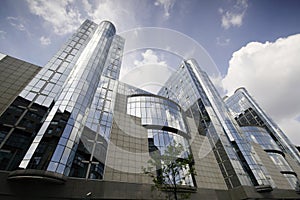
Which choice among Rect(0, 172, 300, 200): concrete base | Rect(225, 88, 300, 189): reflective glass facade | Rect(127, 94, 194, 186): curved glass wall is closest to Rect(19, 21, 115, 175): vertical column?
Rect(0, 172, 300, 200): concrete base

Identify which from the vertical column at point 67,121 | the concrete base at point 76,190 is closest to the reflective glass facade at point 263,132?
the concrete base at point 76,190

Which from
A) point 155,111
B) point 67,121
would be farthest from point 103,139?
point 155,111

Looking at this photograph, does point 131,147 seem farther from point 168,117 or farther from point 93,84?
point 93,84

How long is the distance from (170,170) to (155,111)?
503 inches

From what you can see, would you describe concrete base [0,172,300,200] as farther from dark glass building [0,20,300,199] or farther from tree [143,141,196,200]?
tree [143,141,196,200]

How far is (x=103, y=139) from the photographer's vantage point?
23.2 meters

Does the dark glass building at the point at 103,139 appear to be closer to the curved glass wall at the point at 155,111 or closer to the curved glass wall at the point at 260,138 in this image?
the curved glass wall at the point at 155,111

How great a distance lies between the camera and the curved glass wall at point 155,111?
1147 inches

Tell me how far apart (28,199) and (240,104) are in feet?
262

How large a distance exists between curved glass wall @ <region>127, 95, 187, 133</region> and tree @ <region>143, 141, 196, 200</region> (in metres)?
5.55

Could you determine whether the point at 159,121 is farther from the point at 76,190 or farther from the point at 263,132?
the point at 263,132

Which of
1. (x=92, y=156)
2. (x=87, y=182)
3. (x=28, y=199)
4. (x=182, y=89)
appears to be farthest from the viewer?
(x=182, y=89)

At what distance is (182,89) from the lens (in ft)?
168

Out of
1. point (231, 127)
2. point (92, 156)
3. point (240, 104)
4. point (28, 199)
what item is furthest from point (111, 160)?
point (240, 104)
